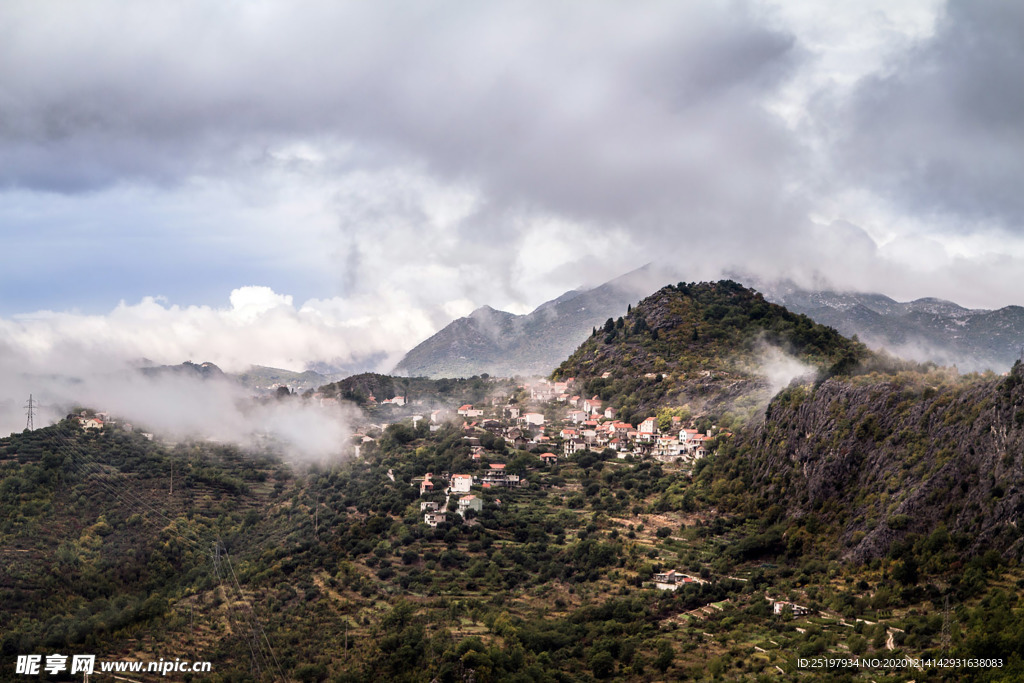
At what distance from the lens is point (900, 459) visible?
A: 135 ft

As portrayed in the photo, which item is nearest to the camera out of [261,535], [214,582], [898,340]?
[214,582]

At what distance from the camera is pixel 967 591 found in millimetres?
32000

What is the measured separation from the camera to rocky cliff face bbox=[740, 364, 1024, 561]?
3459cm

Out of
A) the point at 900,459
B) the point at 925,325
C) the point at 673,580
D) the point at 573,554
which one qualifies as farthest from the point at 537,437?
the point at 925,325

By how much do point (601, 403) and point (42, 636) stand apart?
54.8 meters

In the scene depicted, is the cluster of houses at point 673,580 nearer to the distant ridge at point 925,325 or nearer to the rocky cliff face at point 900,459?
the rocky cliff face at point 900,459

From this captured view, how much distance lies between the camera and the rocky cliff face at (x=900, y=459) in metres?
34.6

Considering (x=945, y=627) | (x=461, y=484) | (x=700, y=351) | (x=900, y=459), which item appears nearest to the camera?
(x=945, y=627)

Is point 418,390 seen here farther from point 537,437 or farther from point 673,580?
point 673,580

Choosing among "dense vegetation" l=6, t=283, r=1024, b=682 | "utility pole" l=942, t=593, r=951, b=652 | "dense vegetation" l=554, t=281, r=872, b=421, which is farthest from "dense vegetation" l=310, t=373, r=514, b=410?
"utility pole" l=942, t=593, r=951, b=652

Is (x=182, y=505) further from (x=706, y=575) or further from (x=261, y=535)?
(x=706, y=575)

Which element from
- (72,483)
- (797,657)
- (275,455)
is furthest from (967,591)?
(275,455)

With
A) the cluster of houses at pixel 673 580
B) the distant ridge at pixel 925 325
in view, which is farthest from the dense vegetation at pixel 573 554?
the distant ridge at pixel 925 325

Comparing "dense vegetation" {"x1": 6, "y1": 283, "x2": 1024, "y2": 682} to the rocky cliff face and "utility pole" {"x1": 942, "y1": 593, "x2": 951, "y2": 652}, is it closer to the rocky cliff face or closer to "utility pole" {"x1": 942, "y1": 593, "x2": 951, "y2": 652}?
the rocky cliff face
